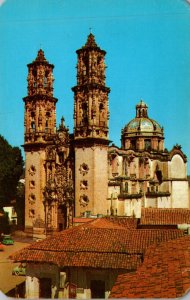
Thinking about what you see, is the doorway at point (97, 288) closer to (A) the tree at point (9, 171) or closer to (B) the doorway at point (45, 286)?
(B) the doorway at point (45, 286)

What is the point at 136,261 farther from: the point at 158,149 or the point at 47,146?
the point at 158,149

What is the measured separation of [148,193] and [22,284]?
18.7m

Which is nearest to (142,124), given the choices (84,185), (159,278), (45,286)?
(84,185)

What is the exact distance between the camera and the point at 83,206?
2705 centimetres

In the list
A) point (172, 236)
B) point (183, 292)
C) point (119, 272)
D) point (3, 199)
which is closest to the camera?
point (183, 292)

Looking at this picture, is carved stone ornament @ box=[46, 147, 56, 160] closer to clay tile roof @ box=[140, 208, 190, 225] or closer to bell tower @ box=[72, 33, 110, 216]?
bell tower @ box=[72, 33, 110, 216]

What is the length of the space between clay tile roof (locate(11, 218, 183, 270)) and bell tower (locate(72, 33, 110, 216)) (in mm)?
12601

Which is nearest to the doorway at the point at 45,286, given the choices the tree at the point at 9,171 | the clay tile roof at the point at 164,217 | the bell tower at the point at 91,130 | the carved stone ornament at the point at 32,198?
the clay tile roof at the point at 164,217

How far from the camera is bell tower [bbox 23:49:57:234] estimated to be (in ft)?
96.5

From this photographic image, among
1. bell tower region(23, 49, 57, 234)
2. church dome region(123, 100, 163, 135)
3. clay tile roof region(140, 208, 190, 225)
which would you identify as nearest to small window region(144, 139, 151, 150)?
church dome region(123, 100, 163, 135)

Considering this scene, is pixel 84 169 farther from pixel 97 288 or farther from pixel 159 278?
pixel 159 278

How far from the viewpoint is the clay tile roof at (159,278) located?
9249 millimetres

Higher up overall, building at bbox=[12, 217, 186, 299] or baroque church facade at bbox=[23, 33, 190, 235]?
baroque church facade at bbox=[23, 33, 190, 235]

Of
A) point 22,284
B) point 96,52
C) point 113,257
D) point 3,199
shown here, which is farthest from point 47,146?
point 113,257
